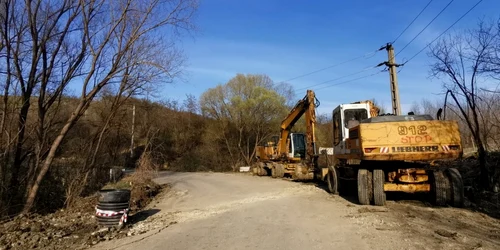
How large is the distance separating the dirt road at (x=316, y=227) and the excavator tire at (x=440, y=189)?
369 millimetres

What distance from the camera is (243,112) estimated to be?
41.7 meters

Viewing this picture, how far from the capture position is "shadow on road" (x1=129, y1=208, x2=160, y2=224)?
11448 mm

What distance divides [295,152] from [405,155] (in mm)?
14382

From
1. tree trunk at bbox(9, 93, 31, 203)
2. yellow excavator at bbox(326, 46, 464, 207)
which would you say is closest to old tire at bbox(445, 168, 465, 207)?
yellow excavator at bbox(326, 46, 464, 207)

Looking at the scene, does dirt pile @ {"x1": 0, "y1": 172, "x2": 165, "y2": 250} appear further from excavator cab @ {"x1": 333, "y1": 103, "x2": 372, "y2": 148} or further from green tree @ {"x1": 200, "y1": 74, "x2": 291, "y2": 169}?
green tree @ {"x1": 200, "y1": 74, "x2": 291, "y2": 169}

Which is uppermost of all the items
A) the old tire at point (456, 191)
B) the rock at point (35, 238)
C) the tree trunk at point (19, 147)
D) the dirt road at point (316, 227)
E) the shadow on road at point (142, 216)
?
the tree trunk at point (19, 147)

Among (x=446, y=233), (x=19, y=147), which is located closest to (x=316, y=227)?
(x=446, y=233)

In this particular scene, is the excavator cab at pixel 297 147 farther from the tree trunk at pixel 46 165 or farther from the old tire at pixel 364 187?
the tree trunk at pixel 46 165

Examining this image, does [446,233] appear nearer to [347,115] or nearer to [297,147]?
[347,115]

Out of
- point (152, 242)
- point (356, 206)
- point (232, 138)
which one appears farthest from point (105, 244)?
point (232, 138)

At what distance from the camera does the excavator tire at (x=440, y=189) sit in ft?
35.7

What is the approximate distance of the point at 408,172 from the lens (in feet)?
37.5

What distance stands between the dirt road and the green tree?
28.6m

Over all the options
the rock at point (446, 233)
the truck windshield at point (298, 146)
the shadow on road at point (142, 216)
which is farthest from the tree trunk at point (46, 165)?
the truck windshield at point (298, 146)
